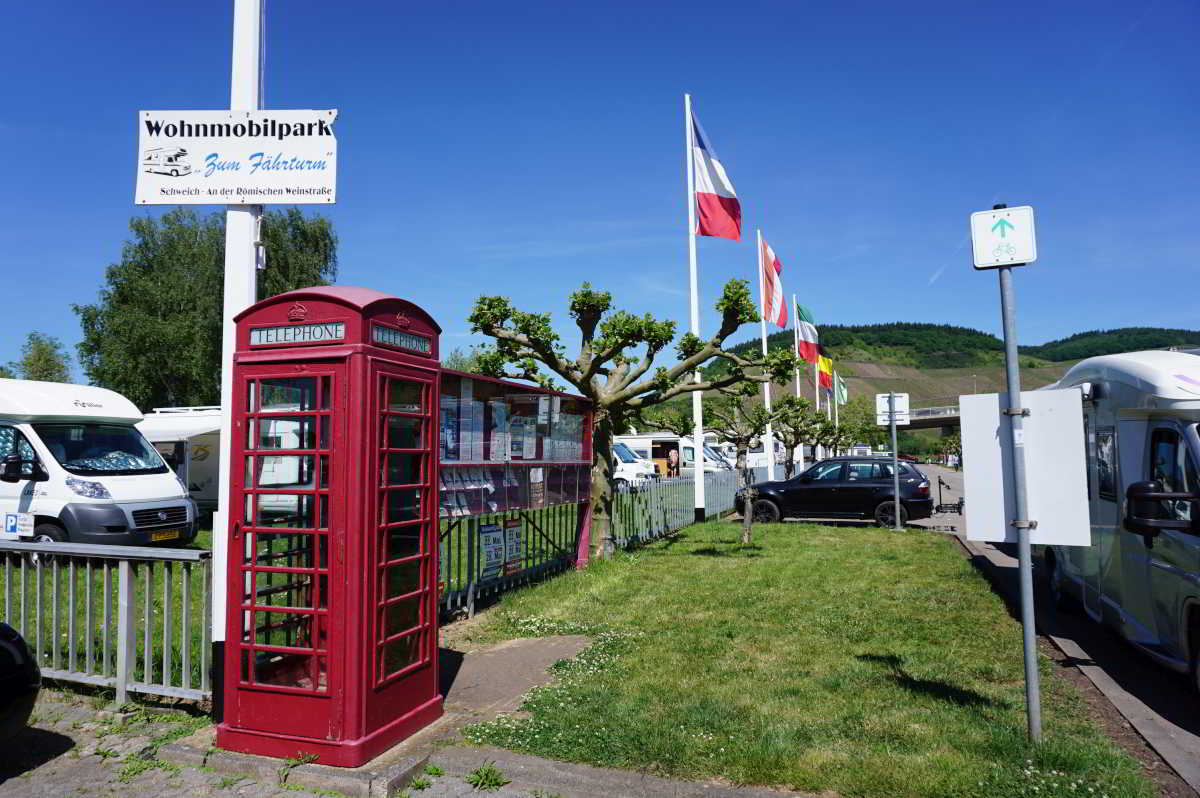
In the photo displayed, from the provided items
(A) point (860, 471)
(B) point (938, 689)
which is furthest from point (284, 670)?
(A) point (860, 471)

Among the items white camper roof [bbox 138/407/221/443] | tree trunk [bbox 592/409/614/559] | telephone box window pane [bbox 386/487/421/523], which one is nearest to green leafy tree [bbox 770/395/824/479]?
tree trunk [bbox 592/409/614/559]

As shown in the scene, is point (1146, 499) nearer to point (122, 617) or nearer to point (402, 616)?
point (402, 616)

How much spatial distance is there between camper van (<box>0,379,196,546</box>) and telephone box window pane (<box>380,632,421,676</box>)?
8810mm

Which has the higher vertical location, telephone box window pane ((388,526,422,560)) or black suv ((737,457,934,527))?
telephone box window pane ((388,526,422,560))

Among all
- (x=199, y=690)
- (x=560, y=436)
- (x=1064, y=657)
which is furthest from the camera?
(x=560, y=436)

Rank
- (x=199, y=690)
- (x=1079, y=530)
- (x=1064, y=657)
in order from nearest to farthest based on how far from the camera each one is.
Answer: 1. (x=1079, y=530)
2. (x=199, y=690)
3. (x=1064, y=657)

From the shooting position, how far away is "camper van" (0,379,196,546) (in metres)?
12.0

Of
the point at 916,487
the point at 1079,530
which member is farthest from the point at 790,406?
the point at 1079,530

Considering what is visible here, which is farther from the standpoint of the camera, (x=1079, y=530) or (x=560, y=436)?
(x=560, y=436)

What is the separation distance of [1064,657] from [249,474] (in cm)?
707

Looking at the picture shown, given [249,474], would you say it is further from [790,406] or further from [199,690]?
[790,406]

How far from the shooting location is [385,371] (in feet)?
16.4

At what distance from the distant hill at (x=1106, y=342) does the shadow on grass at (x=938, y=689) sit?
99.2 meters

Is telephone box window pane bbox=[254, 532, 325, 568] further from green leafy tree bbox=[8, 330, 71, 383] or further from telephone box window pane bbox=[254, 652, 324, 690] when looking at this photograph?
green leafy tree bbox=[8, 330, 71, 383]
